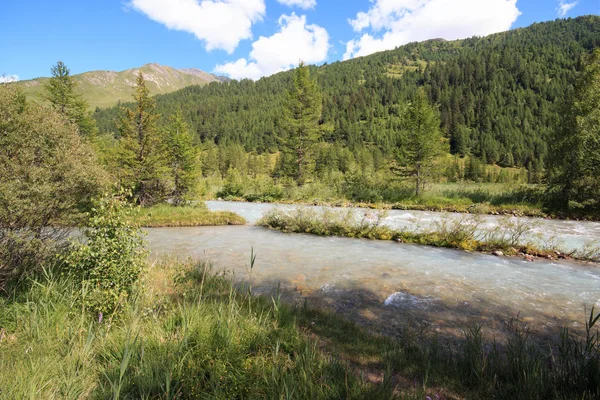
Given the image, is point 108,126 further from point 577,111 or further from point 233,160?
point 577,111

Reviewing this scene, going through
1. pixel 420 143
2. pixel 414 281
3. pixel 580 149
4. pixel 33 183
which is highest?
pixel 420 143

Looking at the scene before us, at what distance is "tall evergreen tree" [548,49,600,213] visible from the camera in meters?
20.1

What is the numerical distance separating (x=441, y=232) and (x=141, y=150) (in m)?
24.4

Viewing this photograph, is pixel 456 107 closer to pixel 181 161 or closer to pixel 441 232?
pixel 181 161

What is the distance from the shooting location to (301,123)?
38719mm

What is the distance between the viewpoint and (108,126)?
140250 millimetres

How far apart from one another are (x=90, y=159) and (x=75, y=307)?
5.30 metres

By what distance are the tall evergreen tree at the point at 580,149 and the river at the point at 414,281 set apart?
8753 mm

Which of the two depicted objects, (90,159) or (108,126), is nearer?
(90,159)

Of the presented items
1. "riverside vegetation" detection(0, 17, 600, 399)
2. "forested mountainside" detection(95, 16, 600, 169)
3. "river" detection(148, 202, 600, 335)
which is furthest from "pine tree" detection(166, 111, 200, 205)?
"forested mountainside" detection(95, 16, 600, 169)

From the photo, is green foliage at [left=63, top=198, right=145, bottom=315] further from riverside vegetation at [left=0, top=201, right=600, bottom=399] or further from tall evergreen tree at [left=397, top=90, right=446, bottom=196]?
tall evergreen tree at [left=397, top=90, right=446, bottom=196]

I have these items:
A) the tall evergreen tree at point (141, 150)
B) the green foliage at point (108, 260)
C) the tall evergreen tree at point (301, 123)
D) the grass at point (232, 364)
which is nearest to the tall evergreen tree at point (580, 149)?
the grass at point (232, 364)

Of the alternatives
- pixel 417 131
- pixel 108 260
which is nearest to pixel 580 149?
pixel 417 131

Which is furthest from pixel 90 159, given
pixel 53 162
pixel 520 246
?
pixel 520 246
